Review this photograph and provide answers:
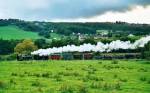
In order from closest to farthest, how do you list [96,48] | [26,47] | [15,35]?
[96,48], [26,47], [15,35]

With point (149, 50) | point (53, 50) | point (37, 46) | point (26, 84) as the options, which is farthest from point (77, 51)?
point (26, 84)

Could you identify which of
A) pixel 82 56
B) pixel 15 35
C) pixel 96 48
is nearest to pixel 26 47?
pixel 96 48

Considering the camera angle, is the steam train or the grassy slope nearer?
the steam train

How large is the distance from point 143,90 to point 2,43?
13083 centimetres

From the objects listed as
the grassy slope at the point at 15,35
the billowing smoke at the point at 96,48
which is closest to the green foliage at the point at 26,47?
the billowing smoke at the point at 96,48

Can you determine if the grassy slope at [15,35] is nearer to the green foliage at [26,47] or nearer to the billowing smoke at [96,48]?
the green foliage at [26,47]

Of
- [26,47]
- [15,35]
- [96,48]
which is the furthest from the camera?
[15,35]

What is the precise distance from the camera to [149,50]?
99562 mm

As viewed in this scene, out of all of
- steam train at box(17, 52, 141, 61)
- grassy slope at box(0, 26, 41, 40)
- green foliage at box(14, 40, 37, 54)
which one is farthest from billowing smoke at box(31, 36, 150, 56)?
grassy slope at box(0, 26, 41, 40)

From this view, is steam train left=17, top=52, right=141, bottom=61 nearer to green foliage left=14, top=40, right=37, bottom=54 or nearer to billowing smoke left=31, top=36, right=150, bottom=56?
billowing smoke left=31, top=36, right=150, bottom=56

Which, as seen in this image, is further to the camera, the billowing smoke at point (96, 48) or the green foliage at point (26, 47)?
the green foliage at point (26, 47)

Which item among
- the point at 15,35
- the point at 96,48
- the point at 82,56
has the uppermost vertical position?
the point at 96,48

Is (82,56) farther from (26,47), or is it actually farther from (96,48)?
(26,47)

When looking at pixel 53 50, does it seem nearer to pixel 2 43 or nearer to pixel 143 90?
pixel 2 43
